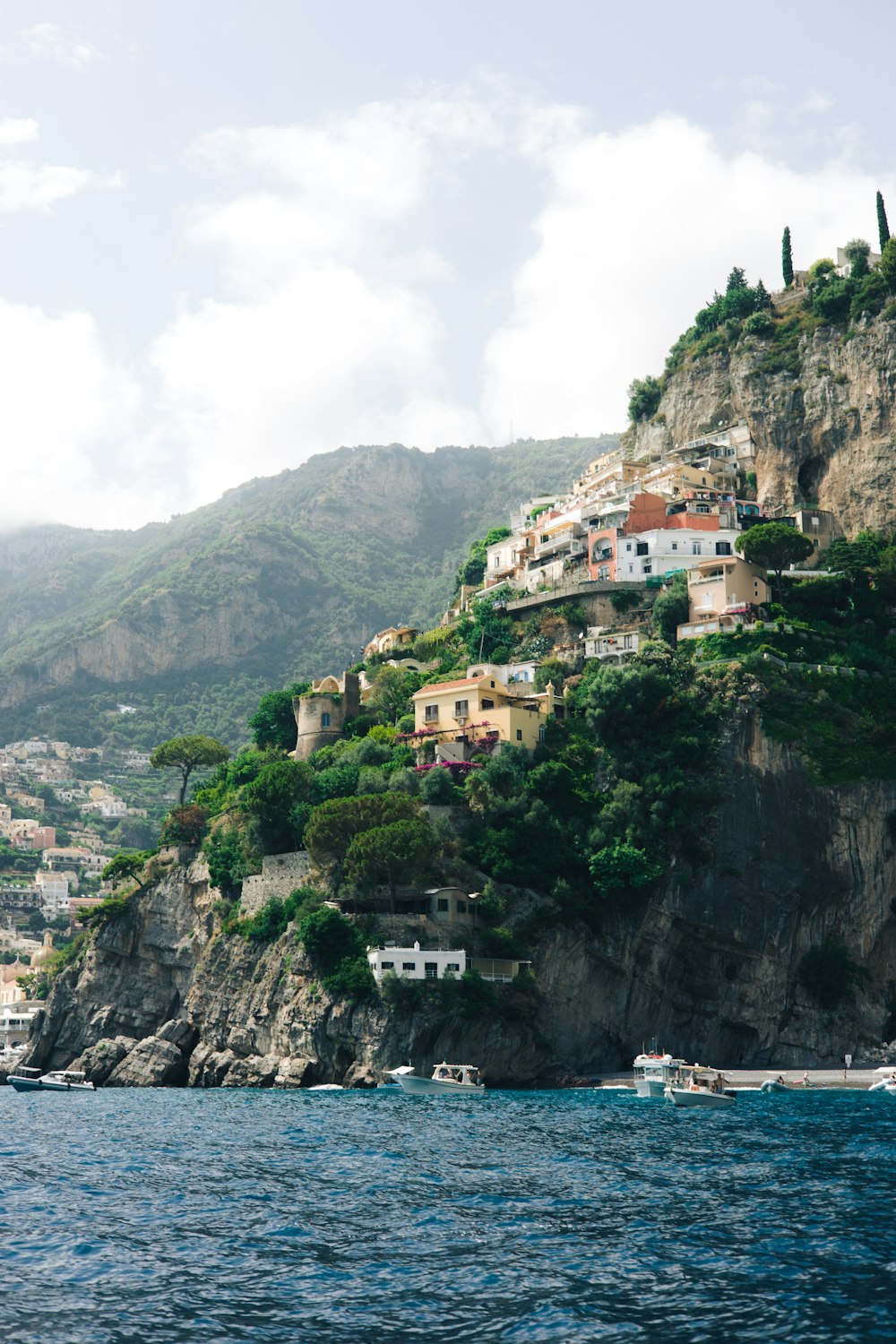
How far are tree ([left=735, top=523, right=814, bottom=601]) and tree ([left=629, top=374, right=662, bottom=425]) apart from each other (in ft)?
126

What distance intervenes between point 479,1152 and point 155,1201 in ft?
39.6

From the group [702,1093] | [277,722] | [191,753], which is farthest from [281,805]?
[702,1093]

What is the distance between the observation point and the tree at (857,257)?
114 m

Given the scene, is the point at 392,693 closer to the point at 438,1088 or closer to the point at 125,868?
the point at 125,868

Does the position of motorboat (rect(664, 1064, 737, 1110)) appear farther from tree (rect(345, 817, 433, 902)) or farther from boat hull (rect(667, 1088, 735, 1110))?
tree (rect(345, 817, 433, 902))

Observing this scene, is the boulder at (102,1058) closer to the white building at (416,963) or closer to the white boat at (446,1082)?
the white building at (416,963)

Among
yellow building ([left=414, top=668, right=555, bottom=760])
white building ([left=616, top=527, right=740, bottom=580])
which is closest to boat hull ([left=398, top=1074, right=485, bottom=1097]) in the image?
yellow building ([left=414, top=668, right=555, bottom=760])

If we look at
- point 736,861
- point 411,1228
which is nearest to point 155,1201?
point 411,1228

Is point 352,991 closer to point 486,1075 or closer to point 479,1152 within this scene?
point 486,1075

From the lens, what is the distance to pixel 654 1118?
54000 mm

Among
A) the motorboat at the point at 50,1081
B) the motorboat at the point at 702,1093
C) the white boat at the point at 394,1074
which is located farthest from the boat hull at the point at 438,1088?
the motorboat at the point at 50,1081

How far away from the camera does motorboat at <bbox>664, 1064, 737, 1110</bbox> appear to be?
61.0 metres

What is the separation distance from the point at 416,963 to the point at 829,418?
2258 inches

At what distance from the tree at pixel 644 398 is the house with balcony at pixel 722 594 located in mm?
39800
